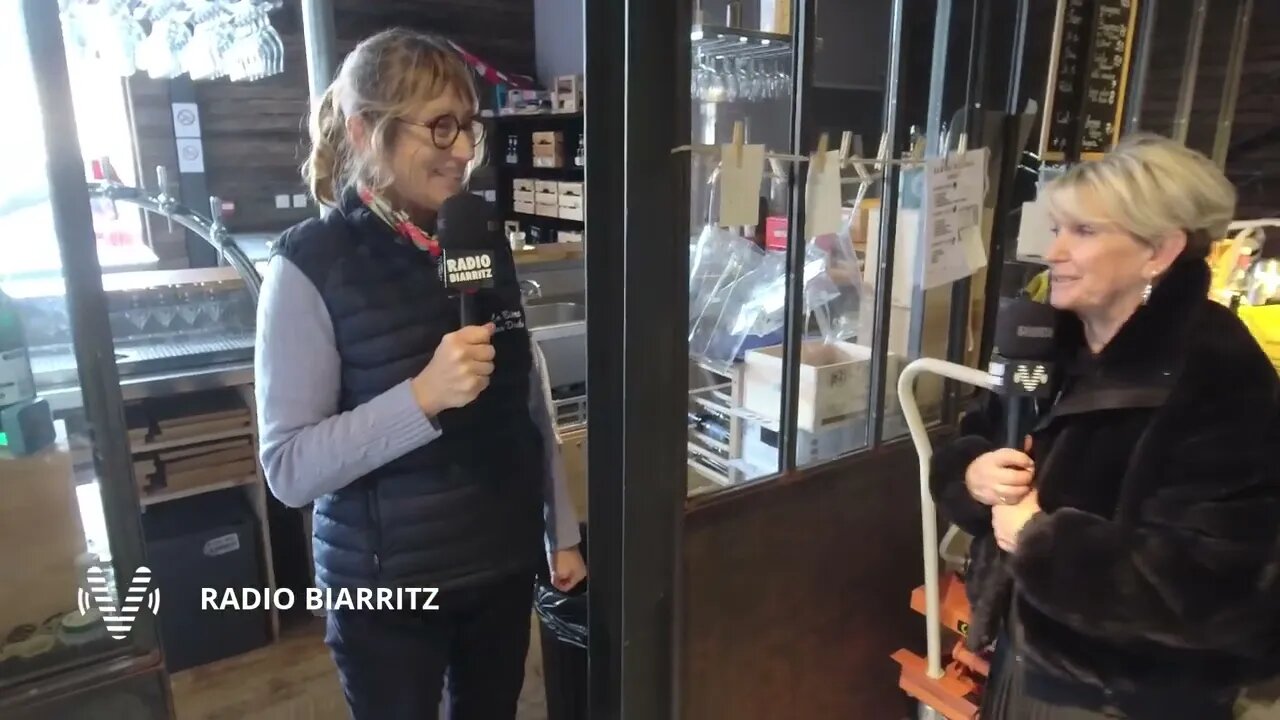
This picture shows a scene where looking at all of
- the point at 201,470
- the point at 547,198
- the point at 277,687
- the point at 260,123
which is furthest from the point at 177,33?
the point at 547,198

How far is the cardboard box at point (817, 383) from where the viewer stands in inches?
58.1

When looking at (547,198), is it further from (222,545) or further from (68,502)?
(68,502)

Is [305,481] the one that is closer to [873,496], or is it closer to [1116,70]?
[873,496]

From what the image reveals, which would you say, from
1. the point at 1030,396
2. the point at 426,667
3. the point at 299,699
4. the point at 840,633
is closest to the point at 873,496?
the point at 840,633

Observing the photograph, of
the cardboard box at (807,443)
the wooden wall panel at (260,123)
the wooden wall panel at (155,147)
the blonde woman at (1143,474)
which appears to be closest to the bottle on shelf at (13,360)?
the cardboard box at (807,443)

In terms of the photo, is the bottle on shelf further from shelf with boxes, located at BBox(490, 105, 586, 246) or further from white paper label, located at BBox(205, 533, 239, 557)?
shelf with boxes, located at BBox(490, 105, 586, 246)

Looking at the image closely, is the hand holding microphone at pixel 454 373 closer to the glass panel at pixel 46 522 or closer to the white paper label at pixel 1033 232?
the glass panel at pixel 46 522

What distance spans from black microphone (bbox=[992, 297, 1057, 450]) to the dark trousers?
27.8 inches

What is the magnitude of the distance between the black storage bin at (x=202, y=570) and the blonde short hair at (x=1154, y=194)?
200cm

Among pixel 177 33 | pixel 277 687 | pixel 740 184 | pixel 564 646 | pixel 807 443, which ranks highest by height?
pixel 177 33

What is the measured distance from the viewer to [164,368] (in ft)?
6.87

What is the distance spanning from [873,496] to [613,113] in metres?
0.88

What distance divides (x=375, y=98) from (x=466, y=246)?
21cm

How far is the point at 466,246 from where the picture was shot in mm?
1038
